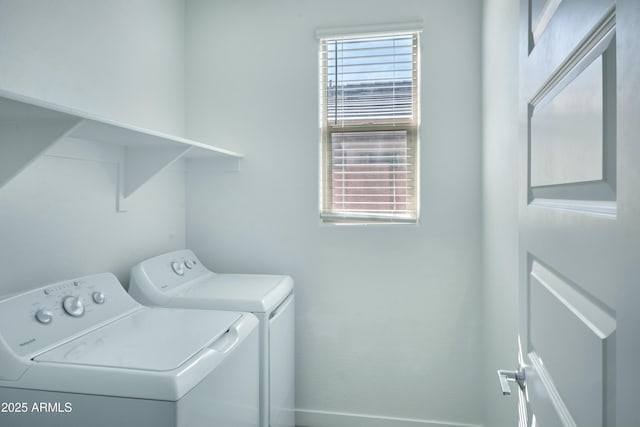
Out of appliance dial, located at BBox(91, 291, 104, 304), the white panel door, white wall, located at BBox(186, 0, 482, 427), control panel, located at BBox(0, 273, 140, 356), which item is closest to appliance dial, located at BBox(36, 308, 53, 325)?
control panel, located at BBox(0, 273, 140, 356)

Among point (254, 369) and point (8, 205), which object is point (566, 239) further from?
point (8, 205)

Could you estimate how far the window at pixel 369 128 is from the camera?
7.34 feet

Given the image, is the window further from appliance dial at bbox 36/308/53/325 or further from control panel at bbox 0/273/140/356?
appliance dial at bbox 36/308/53/325

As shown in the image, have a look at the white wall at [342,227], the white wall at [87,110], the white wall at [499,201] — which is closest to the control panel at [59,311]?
the white wall at [87,110]

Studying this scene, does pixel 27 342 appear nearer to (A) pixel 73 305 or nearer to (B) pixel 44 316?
(B) pixel 44 316

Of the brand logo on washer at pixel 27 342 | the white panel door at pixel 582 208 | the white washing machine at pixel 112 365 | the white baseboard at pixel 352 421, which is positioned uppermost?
the white panel door at pixel 582 208

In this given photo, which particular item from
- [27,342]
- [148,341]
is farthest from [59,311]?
[148,341]

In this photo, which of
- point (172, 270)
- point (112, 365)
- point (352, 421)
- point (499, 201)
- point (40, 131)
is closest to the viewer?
point (112, 365)

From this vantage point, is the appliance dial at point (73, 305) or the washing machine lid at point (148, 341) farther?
the appliance dial at point (73, 305)

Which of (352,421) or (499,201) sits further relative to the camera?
(352,421)

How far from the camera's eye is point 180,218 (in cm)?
237

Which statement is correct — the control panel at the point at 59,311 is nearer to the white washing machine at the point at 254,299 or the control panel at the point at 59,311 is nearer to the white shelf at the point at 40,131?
the white washing machine at the point at 254,299

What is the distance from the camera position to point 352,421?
2252mm

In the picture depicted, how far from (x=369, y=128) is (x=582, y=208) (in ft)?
5.83
